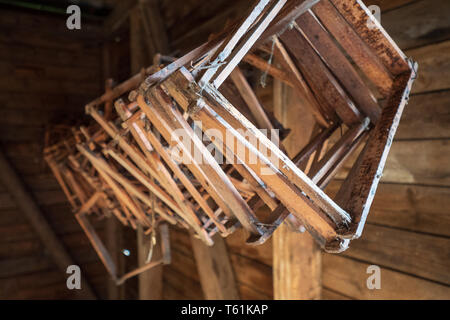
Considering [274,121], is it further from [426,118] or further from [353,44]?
[426,118]

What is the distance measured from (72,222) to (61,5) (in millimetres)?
2779

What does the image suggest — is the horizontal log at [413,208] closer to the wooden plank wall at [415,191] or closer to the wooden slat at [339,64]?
the wooden plank wall at [415,191]

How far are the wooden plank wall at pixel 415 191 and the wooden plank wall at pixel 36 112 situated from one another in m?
3.44

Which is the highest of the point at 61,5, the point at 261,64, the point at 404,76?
the point at 61,5

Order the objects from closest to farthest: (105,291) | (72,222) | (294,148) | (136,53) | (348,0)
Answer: (348,0) → (294,148) → (136,53) → (72,222) → (105,291)

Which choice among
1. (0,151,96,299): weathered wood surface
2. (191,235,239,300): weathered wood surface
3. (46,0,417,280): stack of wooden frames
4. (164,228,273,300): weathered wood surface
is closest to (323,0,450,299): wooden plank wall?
(46,0,417,280): stack of wooden frames

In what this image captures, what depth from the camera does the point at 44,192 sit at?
4273 mm

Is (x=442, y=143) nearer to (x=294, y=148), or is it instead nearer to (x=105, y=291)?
(x=294, y=148)

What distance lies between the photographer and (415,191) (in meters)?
1.65

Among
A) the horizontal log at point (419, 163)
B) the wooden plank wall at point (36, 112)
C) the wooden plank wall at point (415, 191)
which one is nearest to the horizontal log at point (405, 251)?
the wooden plank wall at point (415, 191)

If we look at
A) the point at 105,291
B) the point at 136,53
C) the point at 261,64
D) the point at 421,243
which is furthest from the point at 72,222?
the point at 421,243

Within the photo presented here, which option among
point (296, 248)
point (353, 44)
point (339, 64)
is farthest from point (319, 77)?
point (296, 248)

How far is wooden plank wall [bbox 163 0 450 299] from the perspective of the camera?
5.04 ft

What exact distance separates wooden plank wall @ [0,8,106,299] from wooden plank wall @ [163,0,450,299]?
3.44 meters
